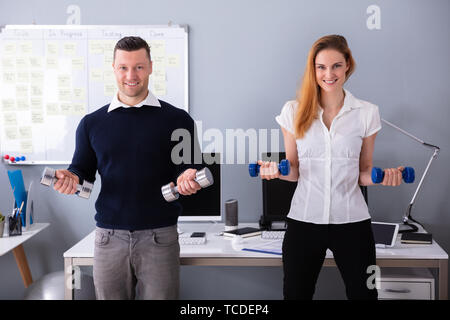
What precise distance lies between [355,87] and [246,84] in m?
0.67

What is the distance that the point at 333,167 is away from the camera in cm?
175

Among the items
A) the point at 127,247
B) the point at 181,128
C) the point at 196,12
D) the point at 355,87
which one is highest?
the point at 196,12

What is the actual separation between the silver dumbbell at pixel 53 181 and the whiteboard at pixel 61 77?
3.75ft

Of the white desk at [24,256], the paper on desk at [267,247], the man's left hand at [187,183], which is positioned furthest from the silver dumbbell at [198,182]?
the white desk at [24,256]

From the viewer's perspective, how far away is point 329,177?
175 centimetres

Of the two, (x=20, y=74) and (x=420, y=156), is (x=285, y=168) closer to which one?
(x=420, y=156)

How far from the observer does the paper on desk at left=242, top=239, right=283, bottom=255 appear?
214 cm

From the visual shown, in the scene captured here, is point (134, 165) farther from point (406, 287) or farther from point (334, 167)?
point (406, 287)

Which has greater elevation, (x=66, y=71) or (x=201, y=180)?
(x=66, y=71)

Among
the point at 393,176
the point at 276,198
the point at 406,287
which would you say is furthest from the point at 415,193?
the point at 393,176

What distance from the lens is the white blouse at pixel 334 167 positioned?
1724 millimetres

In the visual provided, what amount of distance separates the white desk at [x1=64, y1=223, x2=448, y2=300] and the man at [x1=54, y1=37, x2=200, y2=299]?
421 millimetres

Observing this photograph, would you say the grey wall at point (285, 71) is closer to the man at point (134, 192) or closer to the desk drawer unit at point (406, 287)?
the desk drawer unit at point (406, 287)

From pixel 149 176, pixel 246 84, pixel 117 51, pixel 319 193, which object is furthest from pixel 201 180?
pixel 246 84
